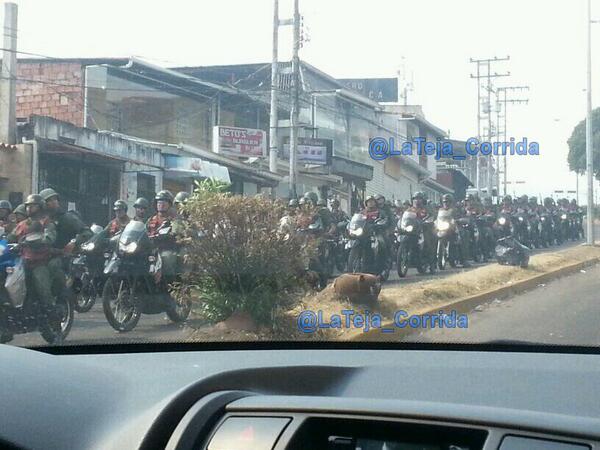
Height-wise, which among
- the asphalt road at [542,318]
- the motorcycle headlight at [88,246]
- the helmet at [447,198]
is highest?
the helmet at [447,198]

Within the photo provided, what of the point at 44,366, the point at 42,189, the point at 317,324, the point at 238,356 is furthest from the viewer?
the point at 42,189

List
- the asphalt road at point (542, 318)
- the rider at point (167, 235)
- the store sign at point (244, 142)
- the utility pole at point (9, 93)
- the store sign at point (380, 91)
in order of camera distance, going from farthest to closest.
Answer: the store sign at point (244, 142), the store sign at point (380, 91), the utility pole at point (9, 93), the rider at point (167, 235), the asphalt road at point (542, 318)

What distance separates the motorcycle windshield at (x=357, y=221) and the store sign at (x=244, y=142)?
1.97 m

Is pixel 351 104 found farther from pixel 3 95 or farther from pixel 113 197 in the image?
pixel 3 95

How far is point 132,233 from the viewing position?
7125 millimetres

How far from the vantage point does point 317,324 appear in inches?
197

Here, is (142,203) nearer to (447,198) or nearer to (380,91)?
(447,198)

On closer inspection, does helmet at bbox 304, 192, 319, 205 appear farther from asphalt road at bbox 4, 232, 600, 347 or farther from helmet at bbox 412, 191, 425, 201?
helmet at bbox 412, 191, 425, 201

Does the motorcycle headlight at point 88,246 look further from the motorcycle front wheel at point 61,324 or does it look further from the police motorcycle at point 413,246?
the police motorcycle at point 413,246

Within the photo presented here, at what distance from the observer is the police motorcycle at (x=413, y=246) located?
24.2 ft

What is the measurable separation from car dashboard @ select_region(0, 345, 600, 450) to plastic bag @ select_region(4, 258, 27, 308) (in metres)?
3.17

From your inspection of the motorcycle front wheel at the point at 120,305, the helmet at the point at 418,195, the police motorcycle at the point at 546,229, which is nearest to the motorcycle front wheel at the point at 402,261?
the helmet at the point at 418,195

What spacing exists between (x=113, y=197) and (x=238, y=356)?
5953mm

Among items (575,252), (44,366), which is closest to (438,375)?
(44,366)
